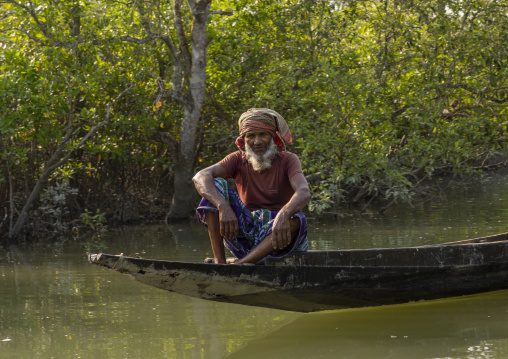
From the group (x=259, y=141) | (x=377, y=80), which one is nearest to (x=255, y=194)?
(x=259, y=141)

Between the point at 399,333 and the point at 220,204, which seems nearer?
the point at 399,333

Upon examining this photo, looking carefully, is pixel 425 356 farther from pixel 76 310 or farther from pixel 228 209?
pixel 76 310

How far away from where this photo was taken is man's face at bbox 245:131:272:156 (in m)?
4.89

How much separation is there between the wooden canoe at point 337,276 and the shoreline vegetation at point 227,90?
439 centimetres

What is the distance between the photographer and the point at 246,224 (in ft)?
16.1

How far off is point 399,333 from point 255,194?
4.43 feet

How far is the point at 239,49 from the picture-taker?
11.1 metres

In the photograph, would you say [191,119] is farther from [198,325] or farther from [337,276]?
[337,276]

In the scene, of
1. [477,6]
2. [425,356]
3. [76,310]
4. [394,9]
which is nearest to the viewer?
[425,356]

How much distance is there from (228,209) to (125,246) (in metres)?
4.81

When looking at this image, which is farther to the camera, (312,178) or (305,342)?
(312,178)

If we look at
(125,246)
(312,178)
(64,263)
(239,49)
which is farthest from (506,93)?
(64,263)

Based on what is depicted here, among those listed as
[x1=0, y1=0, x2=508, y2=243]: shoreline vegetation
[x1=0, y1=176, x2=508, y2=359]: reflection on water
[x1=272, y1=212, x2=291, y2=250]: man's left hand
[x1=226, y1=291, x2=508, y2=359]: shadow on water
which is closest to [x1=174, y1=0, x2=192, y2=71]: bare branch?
[x1=0, y1=0, x2=508, y2=243]: shoreline vegetation

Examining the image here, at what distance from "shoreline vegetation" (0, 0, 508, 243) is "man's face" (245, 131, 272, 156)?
4812 millimetres
